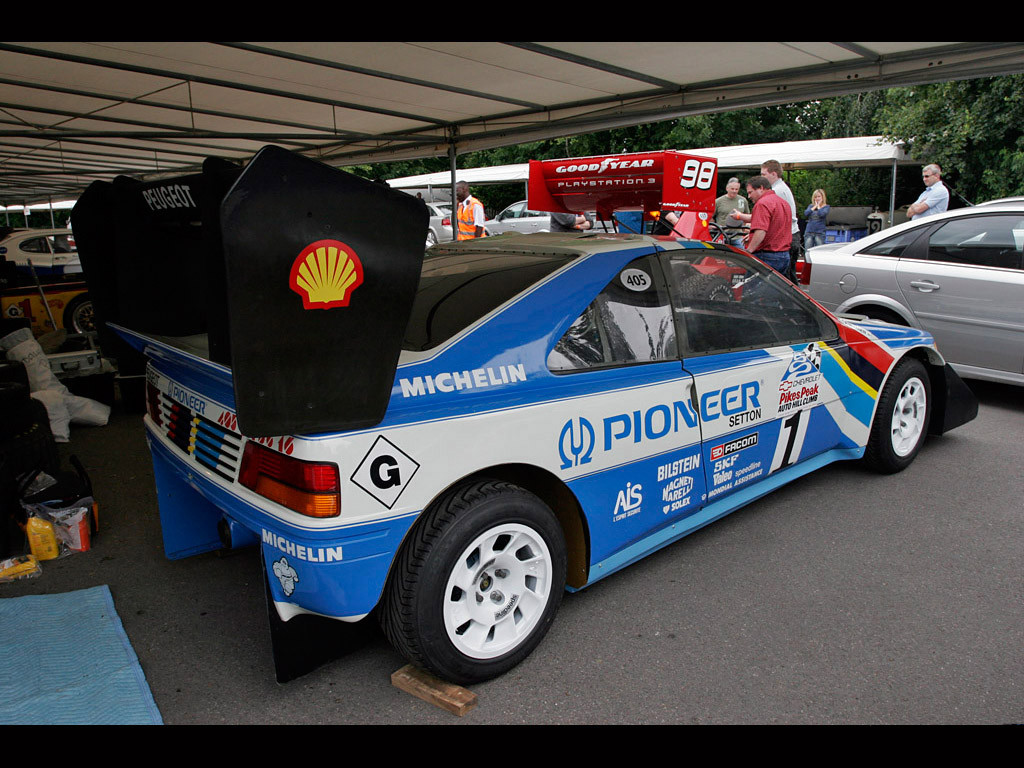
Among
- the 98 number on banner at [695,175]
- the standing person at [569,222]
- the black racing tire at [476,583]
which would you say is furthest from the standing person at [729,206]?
the black racing tire at [476,583]

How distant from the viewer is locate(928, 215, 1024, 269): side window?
5.43 meters

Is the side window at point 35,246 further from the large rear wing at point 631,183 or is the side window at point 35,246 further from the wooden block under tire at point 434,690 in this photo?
the wooden block under tire at point 434,690

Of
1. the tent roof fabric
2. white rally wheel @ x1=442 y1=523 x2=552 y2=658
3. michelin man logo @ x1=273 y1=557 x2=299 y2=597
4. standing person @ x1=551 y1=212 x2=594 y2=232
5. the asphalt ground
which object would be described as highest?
the tent roof fabric

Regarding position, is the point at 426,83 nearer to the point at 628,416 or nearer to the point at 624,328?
the point at 624,328

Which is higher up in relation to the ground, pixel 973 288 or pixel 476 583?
pixel 973 288

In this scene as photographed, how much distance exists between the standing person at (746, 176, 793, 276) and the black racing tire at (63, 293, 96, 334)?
8401 millimetres

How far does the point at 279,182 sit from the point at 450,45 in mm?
3491

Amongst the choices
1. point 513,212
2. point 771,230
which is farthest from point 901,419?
point 513,212

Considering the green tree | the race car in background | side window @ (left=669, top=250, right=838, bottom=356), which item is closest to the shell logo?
side window @ (left=669, top=250, right=838, bottom=356)

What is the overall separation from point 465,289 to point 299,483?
1.12 meters

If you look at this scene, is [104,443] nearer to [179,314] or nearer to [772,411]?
[179,314]

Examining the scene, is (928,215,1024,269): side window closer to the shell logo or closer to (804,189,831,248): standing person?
the shell logo

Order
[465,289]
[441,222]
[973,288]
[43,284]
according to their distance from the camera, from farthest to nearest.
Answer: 1. [441,222]
2. [43,284]
3. [973,288]
4. [465,289]

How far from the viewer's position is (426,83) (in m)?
5.95
